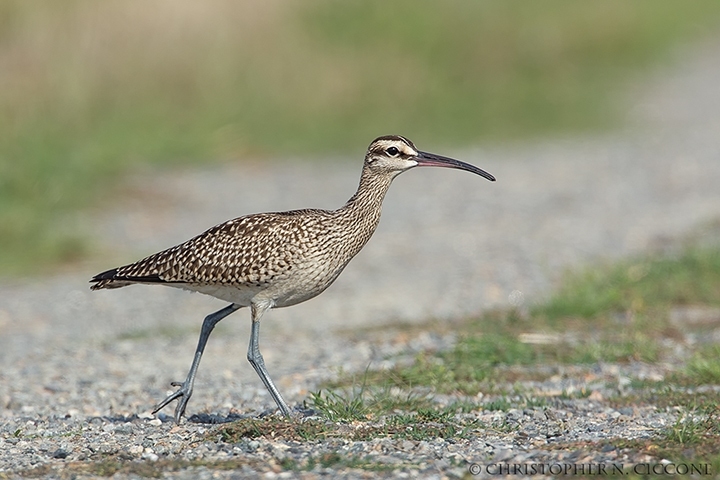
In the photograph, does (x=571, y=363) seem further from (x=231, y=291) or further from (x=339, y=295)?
(x=339, y=295)

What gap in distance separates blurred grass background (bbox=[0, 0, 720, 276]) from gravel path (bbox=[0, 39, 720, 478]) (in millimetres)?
713

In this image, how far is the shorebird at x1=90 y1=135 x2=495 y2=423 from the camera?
709 cm

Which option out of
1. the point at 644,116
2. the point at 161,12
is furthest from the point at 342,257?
the point at 644,116

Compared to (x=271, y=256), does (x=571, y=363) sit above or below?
below

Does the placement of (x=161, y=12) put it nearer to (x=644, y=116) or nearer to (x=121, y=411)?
(x=644, y=116)

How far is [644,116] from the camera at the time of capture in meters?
22.4

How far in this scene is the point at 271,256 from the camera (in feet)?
23.2

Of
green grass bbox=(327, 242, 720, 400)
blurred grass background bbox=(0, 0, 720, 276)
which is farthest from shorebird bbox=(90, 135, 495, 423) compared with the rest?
blurred grass background bbox=(0, 0, 720, 276)

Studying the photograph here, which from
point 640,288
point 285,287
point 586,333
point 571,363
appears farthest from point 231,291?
point 640,288

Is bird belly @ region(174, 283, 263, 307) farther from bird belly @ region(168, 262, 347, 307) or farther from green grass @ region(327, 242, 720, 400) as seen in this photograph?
green grass @ region(327, 242, 720, 400)

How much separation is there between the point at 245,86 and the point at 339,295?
31.6ft

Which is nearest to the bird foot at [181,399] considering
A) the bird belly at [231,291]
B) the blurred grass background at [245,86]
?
the bird belly at [231,291]

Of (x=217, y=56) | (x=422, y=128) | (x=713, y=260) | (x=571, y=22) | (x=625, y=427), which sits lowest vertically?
(x=625, y=427)

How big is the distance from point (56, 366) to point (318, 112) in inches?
467
